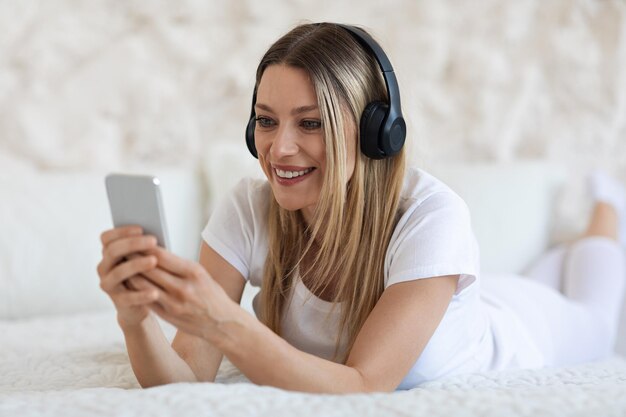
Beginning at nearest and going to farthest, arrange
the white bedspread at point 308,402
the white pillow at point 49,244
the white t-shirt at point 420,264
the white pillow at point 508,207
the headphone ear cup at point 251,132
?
the white bedspread at point 308,402 → the white t-shirt at point 420,264 → the headphone ear cup at point 251,132 → the white pillow at point 49,244 → the white pillow at point 508,207

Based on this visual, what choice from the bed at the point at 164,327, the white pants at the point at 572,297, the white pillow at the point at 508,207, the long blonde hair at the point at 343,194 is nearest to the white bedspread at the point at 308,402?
the bed at the point at 164,327

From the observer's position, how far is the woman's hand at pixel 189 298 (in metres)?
0.88

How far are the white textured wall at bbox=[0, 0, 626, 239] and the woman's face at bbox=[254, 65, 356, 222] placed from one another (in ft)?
2.86

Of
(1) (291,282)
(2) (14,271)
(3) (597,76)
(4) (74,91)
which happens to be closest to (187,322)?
(1) (291,282)

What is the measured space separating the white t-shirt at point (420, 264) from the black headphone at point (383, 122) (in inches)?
3.9

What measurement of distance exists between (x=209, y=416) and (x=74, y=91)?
4.96ft

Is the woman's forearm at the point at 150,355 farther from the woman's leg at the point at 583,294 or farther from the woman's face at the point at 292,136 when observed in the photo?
the woman's leg at the point at 583,294

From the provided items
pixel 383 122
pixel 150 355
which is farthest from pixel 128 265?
pixel 383 122

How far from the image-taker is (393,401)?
0.88 meters

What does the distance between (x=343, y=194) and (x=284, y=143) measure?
12cm

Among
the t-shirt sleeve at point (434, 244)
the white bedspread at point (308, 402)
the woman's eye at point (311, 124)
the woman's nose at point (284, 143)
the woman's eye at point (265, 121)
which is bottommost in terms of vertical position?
the white bedspread at point (308, 402)

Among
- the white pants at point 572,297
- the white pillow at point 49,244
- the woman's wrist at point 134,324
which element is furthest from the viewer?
the white pillow at point 49,244

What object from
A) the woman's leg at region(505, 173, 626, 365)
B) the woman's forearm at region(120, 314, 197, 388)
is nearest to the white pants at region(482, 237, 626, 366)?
the woman's leg at region(505, 173, 626, 365)

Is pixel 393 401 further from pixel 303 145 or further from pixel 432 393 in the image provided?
pixel 303 145
